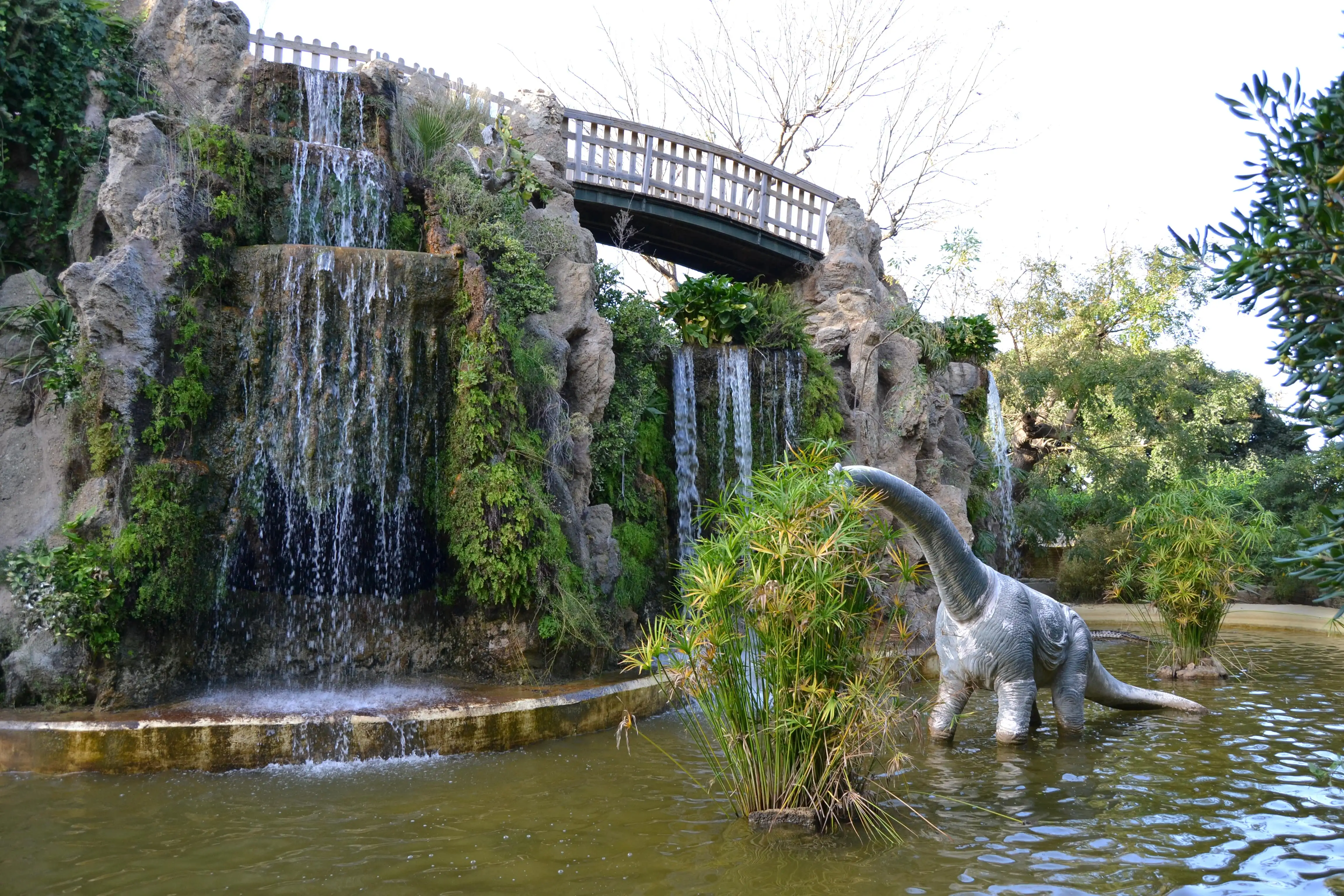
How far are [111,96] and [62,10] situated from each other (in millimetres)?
841

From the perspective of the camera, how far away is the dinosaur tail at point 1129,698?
740 cm

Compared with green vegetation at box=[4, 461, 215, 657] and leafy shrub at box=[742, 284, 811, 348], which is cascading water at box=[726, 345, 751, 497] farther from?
green vegetation at box=[4, 461, 215, 657]

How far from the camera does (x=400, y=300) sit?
8227mm

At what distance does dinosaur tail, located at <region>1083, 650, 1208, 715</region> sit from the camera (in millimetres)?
7402

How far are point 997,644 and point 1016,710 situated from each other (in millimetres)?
476

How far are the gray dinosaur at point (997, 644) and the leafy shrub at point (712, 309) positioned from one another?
607 centimetres

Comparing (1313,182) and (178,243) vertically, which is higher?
(178,243)

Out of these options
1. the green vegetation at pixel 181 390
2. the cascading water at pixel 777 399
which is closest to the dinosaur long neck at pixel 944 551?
the cascading water at pixel 777 399

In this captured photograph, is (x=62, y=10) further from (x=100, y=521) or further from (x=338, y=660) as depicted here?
(x=338, y=660)

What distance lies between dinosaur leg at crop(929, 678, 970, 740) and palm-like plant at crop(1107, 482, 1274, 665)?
3.13 metres

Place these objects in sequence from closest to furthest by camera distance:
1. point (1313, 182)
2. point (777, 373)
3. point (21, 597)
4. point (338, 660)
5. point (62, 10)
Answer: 1. point (1313, 182)
2. point (21, 597)
3. point (338, 660)
4. point (62, 10)
5. point (777, 373)

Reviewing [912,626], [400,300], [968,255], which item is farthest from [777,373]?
[968,255]

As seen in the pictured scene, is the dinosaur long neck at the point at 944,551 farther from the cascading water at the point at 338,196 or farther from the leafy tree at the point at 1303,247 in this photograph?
the cascading water at the point at 338,196

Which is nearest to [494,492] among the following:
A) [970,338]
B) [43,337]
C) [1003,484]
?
[43,337]
